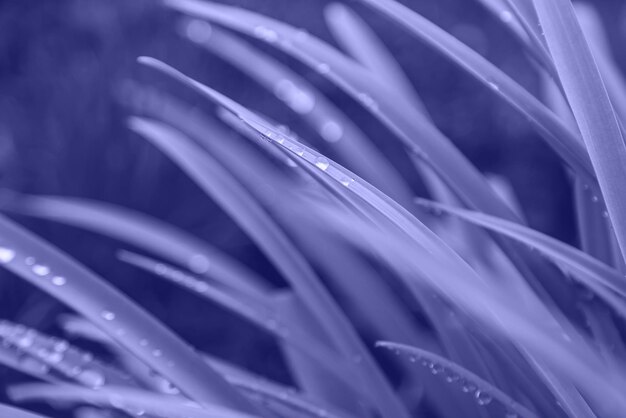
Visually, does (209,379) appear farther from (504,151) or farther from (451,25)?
(451,25)

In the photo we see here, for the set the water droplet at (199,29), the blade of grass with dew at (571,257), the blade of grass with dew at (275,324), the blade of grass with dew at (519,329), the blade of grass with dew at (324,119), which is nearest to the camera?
the blade of grass with dew at (519,329)

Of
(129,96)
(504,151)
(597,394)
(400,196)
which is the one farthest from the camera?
(504,151)

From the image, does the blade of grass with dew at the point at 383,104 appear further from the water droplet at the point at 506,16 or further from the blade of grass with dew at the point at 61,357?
the blade of grass with dew at the point at 61,357

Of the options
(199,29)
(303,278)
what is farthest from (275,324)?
(199,29)

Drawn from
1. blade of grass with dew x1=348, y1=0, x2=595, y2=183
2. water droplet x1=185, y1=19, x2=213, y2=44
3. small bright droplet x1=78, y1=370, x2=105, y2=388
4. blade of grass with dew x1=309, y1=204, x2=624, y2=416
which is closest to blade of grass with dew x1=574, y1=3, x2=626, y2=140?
blade of grass with dew x1=348, y1=0, x2=595, y2=183

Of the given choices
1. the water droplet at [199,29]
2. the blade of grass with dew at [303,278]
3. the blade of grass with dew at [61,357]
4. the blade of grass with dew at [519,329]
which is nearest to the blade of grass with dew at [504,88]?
the blade of grass with dew at [519,329]

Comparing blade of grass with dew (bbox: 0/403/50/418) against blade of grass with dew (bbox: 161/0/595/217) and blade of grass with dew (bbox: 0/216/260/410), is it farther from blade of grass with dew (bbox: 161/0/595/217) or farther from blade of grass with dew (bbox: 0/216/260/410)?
blade of grass with dew (bbox: 161/0/595/217)

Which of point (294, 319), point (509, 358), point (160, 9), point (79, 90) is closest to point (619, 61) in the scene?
point (160, 9)
